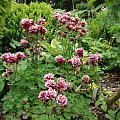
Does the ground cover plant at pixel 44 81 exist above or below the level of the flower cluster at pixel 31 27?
below

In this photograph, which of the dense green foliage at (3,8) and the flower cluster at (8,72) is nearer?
the flower cluster at (8,72)

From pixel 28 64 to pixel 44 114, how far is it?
66 cm

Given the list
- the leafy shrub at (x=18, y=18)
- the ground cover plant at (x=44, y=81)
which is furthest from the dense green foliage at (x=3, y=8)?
the ground cover plant at (x=44, y=81)

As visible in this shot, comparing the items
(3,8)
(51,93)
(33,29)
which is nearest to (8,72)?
(33,29)

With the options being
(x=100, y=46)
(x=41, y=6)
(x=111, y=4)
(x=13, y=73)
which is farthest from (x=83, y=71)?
(x=41, y=6)

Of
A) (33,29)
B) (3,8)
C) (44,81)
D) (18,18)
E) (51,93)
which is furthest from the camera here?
(18,18)

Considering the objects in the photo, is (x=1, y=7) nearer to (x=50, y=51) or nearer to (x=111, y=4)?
(x=50, y=51)

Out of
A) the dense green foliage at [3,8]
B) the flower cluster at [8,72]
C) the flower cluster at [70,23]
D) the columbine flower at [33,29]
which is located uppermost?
the dense green foliage at [3,8]

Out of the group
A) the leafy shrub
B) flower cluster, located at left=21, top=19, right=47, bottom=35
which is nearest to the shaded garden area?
flower cluster, located at left=21, top=19, right=47, bottom=35

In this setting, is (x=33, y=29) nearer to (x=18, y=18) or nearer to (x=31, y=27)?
(x=31, y=27)

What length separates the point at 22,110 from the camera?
8.70ft

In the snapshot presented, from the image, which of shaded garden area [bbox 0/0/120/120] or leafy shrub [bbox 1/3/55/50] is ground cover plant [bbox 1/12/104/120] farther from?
leafy shrub [bbox 1/3/55/50]

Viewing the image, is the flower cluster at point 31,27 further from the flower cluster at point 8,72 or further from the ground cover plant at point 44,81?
the flower cluster at point 8,72

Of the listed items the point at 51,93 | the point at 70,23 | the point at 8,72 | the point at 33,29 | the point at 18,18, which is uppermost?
the point at 18,18
